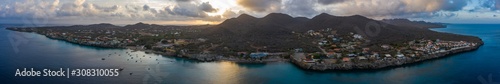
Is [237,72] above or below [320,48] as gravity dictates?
below

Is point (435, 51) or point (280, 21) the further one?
point (280, 21)

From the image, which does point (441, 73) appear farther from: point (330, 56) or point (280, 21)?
point (280, 21)

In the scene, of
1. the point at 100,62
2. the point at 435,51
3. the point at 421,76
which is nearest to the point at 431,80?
the point at 421,76

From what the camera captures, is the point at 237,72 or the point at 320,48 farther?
the point at 320,48

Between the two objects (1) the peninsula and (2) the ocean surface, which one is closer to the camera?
(2) the ocean surface

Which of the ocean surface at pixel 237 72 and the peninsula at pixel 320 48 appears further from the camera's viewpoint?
the peninsula at pixel 320 48

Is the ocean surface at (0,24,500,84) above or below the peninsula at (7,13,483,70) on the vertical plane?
below

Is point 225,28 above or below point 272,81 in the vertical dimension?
above

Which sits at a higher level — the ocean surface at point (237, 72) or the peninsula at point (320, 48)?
the peninsula at point (320, 48)

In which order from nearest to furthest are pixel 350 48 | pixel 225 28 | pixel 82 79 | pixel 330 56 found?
pixel 82 79, pixel 330 56, pixel 350 48, pixel 225 28

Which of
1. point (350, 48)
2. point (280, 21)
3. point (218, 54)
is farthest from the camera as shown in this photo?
point (280, 21)
